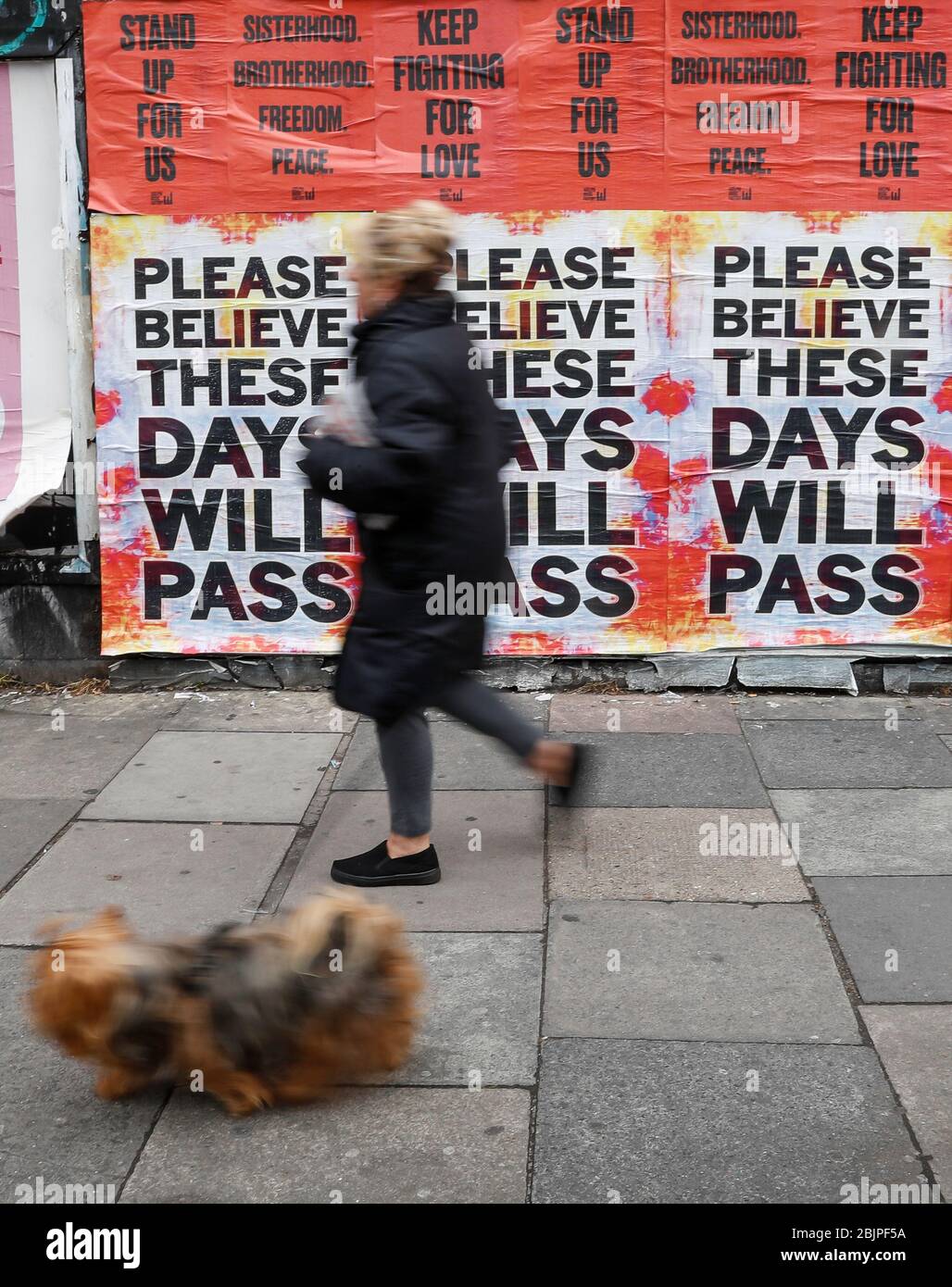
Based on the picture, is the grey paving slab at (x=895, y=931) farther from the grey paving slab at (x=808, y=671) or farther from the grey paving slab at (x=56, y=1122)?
the grey paving slab at (x=808, y=671)

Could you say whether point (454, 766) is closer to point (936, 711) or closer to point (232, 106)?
point (936, 711)

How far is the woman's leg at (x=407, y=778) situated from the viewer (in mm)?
4574

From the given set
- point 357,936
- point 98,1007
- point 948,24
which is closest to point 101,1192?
point 98,1007

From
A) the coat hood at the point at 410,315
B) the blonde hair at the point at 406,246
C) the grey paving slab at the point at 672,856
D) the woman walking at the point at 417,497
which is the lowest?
the grey paving slab at the point at 672,856

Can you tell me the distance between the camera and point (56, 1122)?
3.32 metres

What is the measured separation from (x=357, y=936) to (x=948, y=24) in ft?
17.9

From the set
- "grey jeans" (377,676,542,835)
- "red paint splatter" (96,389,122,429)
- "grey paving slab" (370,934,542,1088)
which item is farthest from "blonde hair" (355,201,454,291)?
"red paint splatter" (96,389,122,429)

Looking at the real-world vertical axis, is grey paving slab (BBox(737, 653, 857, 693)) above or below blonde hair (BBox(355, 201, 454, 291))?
below

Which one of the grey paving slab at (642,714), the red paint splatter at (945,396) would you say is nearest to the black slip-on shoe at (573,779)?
the grey paving slab at (642,714)

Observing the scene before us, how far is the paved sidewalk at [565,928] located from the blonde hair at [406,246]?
170 centimetres

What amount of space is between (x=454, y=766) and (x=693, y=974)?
2.14 metres

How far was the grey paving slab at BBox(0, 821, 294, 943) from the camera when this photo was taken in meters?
4.51

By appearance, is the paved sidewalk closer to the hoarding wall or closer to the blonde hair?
the hoarding wall

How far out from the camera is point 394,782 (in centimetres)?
465
